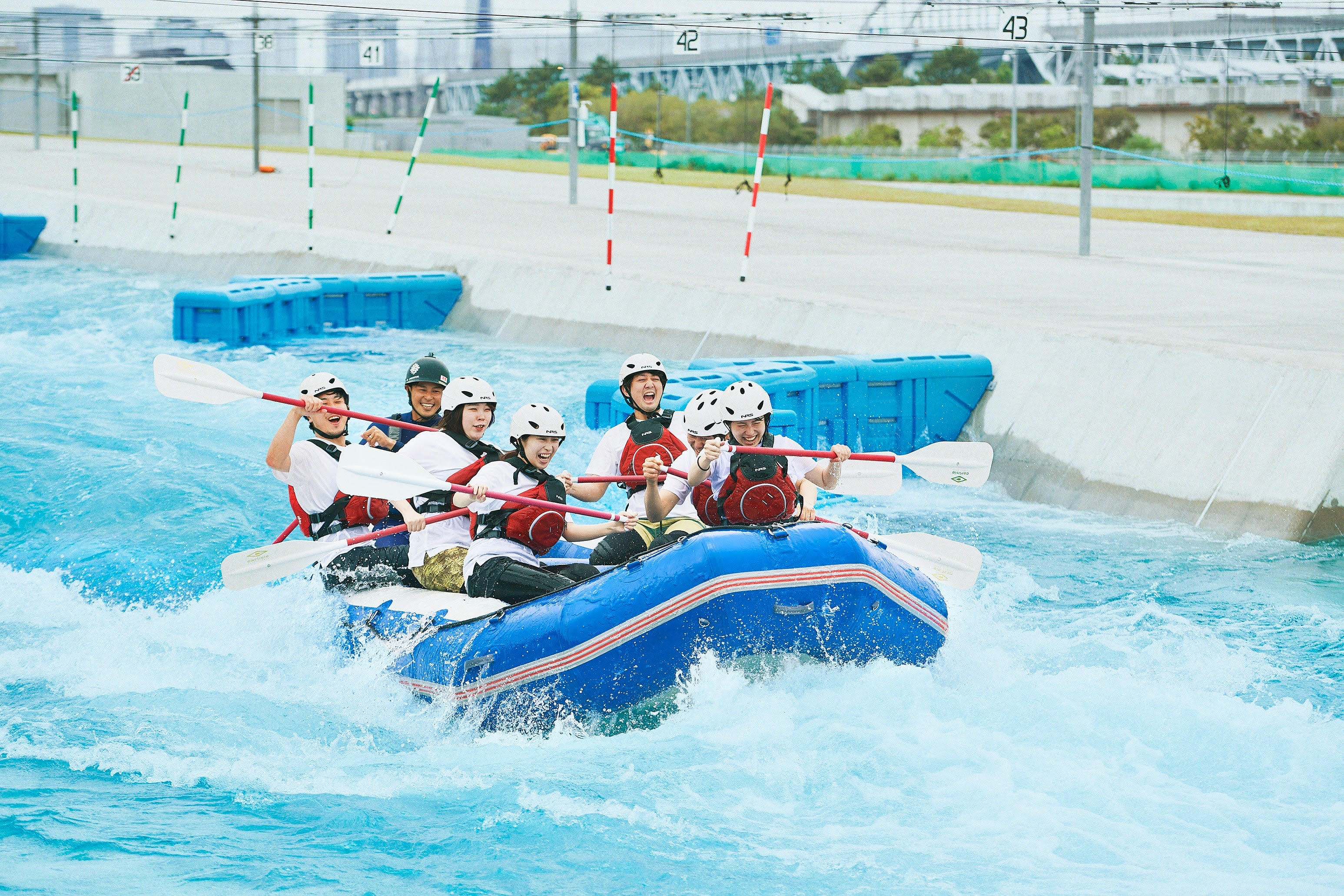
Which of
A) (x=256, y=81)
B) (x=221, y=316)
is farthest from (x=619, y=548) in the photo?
(x=256, y=81)

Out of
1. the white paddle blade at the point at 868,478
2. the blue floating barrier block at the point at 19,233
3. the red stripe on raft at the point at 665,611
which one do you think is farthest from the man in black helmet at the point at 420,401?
the blue floating barrier block at the point at 19,233

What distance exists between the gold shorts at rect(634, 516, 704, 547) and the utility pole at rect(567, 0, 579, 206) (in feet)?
47.0

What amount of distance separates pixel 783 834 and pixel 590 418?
4877mm

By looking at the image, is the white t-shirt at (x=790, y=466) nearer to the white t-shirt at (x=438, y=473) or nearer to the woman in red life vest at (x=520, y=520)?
the woman in red life vest at (x=520, y=520)

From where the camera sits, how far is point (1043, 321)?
1113 centimetres

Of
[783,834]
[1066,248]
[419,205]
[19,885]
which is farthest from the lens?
[419,205]

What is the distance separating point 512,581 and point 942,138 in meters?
42.8

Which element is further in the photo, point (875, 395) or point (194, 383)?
point (875, 395)

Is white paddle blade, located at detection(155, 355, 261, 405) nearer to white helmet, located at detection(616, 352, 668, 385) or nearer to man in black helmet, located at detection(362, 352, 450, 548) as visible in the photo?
man in black helmet, located at detection(362, 352, 450, 548)

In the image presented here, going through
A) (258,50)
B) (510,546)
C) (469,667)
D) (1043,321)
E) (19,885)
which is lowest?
(19,885)

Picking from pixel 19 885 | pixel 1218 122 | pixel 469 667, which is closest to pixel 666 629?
pixel 469 667

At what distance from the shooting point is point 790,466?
6605 mm

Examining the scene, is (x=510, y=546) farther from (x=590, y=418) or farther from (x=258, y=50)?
(x=258, y=50)

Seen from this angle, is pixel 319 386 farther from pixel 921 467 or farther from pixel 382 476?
pixel 921 467
